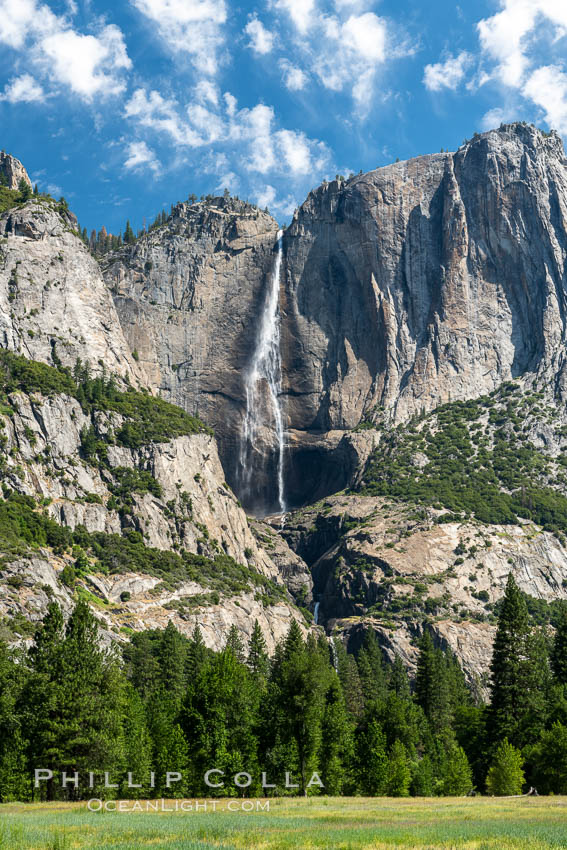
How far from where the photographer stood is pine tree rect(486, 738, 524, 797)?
66812mm

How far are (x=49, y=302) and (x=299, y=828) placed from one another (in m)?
161

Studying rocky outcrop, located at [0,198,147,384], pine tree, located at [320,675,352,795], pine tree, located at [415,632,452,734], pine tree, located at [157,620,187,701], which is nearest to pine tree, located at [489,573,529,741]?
pine tree, located at [320,675,352,795]

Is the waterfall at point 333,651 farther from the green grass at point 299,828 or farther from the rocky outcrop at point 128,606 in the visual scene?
the green grass at point 299,828

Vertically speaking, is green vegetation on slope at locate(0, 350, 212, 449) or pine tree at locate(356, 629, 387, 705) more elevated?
green vegetation on slope at locate(0, 350, 212, 449)

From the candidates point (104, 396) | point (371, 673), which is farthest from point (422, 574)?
point (104, 396)

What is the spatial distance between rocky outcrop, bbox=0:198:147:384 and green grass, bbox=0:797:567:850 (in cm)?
13726

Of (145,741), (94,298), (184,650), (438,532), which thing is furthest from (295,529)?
(145,741)

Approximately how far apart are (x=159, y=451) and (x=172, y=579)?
102 ft

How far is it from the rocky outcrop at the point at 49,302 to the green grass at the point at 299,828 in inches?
5404

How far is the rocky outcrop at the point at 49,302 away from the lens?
178 metres

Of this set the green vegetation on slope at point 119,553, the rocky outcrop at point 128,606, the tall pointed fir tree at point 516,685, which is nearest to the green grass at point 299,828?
the tall pointed fir tree at point 516,685

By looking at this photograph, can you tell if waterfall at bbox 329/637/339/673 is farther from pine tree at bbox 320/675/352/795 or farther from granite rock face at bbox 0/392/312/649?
pine tree at bbox 320/675/352/795

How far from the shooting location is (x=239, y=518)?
182 metres

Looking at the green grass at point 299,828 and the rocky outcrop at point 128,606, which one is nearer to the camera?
the green grass at point 299,828
